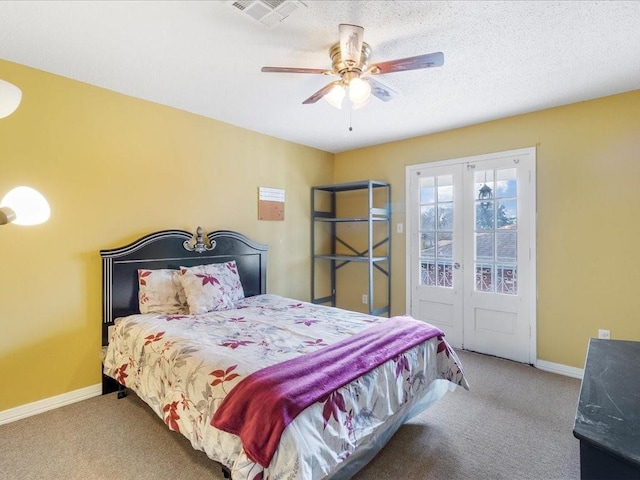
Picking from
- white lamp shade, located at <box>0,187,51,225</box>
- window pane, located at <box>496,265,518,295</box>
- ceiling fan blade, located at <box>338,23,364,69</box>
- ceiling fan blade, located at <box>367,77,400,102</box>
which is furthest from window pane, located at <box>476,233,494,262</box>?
white lamp shade, located at <box>0,187,51,225</box>

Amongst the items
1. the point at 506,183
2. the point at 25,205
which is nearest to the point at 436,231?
the point at 506,183

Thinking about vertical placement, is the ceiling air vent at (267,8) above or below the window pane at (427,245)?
above

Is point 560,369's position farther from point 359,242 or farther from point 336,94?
point 336,94

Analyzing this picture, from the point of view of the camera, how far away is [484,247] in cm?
354

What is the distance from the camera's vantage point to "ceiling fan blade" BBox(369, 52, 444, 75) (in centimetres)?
174

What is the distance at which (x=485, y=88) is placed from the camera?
8.82 feet

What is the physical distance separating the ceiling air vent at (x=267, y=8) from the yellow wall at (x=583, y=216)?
2579 millimetres

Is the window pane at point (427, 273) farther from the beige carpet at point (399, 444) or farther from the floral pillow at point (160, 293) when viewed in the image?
the floral pillow at point (160, 293)

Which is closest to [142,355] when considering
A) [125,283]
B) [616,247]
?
[125,283]

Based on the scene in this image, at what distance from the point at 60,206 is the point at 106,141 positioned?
0.62 metres

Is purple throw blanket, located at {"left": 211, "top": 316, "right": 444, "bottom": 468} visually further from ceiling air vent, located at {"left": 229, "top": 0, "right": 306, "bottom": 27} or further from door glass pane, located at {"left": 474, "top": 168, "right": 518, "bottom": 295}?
door glass pane, located at {"left": 474, "top": 168, "right": 518, "bottom": 295}

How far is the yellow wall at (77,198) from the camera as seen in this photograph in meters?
2.34

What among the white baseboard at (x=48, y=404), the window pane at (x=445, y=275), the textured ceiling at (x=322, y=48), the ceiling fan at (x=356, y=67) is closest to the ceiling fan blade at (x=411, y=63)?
the ceiling fan at (x=356, y=67)

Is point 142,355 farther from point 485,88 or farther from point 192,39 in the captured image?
point 485,88
